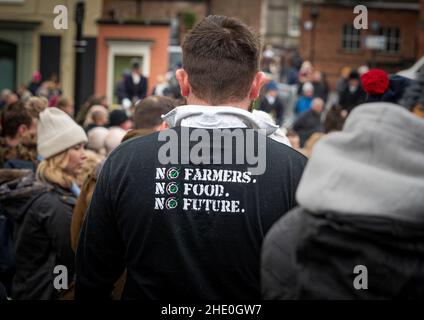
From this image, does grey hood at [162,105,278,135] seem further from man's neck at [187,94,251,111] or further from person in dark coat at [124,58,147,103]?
person in dark coat at [124,58,147,103]

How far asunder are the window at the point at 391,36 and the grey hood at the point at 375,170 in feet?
137

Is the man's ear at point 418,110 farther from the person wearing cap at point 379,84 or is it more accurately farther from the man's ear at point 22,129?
the man's ear at point 22,129

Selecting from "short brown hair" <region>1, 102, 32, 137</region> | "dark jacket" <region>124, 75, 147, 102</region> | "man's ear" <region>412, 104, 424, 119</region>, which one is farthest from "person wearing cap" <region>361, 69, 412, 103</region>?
"dark jacket" <region>124, 75, 147, 102</region>

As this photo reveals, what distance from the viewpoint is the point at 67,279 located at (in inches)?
182

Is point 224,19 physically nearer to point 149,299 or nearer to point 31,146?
point 149,299

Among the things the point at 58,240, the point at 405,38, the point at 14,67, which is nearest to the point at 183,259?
the point at 58,240

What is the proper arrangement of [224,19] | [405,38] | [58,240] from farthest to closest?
[405,38]
[58,240]
[224,19]

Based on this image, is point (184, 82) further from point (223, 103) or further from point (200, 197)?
point (200, 197)

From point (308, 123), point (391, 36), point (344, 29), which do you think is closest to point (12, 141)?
point (308, 123)

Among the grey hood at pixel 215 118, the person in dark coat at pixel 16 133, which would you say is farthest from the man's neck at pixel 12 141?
the grey hood at pixel 215 118

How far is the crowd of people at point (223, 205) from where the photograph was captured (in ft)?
6.34

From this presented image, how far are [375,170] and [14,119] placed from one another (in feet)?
15.2

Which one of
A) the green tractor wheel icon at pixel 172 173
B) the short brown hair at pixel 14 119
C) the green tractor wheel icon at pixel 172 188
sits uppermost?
the short brown hair at pixel 14 119
